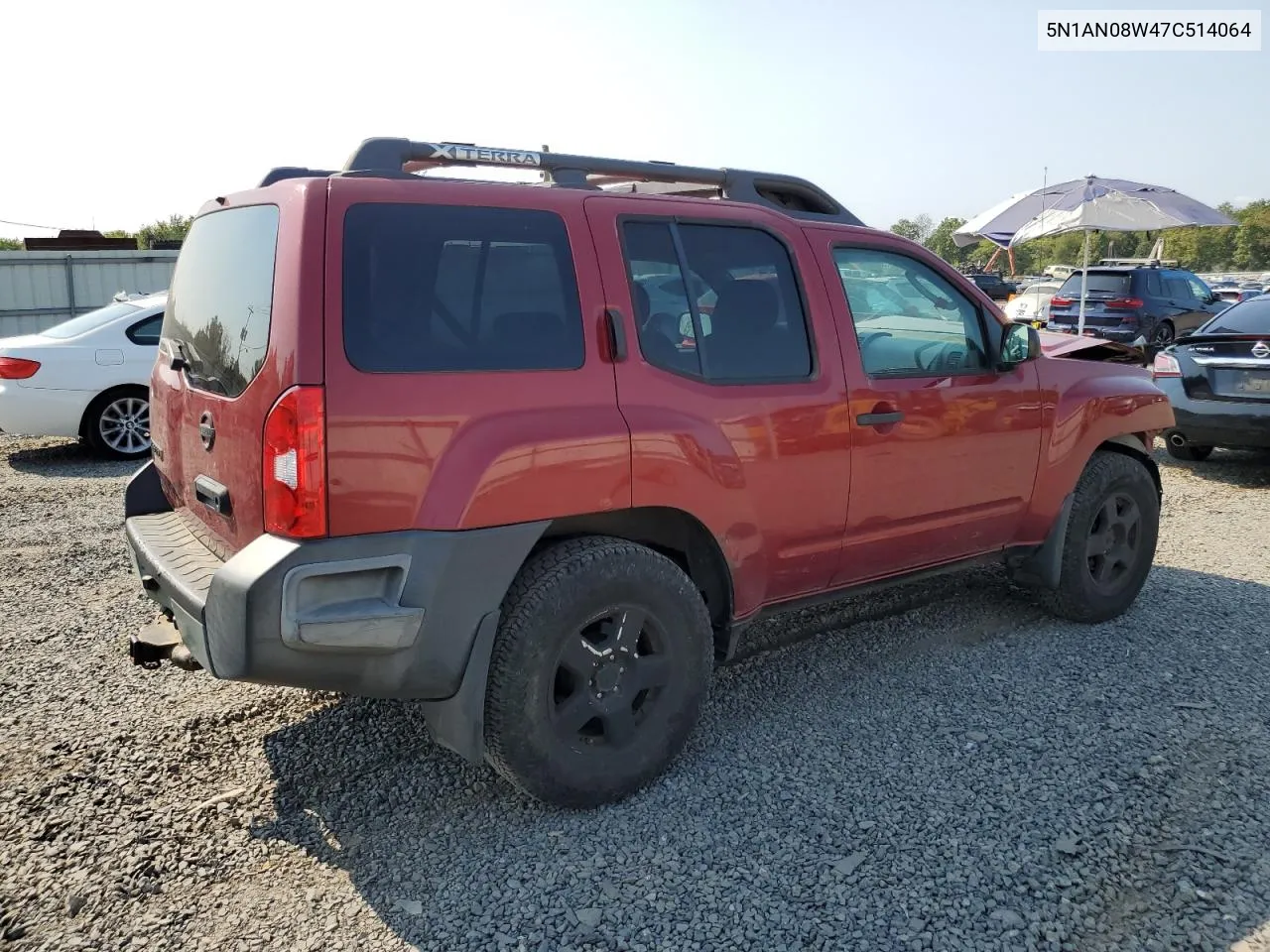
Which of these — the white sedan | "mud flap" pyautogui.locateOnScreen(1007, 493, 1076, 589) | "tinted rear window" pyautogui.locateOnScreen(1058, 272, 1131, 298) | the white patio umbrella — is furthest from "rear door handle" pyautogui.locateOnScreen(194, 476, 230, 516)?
"tinted rear window" pyautogui.locateOnScreen(1058, 272, 1131, 298)

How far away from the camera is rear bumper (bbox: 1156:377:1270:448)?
7953mm

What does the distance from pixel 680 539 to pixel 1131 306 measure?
47.4 feet

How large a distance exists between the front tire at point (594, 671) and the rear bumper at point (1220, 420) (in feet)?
20.0

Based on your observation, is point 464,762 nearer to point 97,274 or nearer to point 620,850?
point 620,850

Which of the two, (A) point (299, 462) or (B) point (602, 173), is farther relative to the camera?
(B) point (602, 173)

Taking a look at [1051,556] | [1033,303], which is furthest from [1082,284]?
[1051,556]

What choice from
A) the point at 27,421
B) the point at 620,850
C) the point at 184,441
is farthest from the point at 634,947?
the point at 27,421

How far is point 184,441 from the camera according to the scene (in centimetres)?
336

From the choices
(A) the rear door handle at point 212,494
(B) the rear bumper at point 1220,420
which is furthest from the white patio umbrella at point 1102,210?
(A) the rear door handle at point 212,494

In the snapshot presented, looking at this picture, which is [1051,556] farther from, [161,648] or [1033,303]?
[1033,303]

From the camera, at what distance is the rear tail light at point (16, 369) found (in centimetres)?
860

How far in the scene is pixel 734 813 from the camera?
320 cm

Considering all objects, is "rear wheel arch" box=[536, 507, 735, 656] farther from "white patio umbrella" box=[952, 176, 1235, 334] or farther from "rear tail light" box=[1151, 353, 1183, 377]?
"white patio umbrella" box=[952, 176, 1235, 334]

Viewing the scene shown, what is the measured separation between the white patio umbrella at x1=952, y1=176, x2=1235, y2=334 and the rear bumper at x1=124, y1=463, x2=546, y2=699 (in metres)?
12.9
